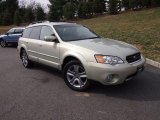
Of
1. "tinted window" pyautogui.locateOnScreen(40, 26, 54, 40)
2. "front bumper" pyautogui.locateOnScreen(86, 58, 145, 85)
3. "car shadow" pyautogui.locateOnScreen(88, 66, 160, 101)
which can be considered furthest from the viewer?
"tinted window" pyautogui.locateOnScreen(40, 26, 54, 40)

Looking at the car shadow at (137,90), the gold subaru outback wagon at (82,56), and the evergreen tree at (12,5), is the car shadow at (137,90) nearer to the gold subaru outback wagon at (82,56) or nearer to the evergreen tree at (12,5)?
the gold subaru outback wagon at (82,56)

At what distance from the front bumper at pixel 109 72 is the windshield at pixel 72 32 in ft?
4.64

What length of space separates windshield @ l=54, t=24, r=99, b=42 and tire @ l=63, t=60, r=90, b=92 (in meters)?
0.82

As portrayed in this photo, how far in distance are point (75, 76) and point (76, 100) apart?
2.56 ft

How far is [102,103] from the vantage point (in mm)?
5074

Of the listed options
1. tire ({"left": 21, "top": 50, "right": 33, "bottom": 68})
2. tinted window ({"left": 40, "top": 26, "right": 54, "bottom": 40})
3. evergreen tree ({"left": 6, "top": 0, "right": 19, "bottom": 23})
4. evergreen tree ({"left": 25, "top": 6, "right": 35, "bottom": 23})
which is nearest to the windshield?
tinted window ({"left": 40, "top": 26, "right": 54, "bottom": 40})

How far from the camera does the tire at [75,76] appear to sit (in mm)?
5723

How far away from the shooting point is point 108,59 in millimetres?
5297

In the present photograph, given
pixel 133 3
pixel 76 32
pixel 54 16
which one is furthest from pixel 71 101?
pixel 54 16

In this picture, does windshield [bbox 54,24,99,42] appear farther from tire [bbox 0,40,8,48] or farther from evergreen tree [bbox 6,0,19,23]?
evergreen tree [bbox 6,0,19,23]

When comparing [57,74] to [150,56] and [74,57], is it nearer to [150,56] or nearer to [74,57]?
[74,57]

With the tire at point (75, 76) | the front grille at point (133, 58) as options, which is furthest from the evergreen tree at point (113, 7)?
the tire at point (75, 76)

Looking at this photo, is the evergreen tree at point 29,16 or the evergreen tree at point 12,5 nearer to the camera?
the evergreen tree at point 29,16

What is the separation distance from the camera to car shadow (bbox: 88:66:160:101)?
211 inches
